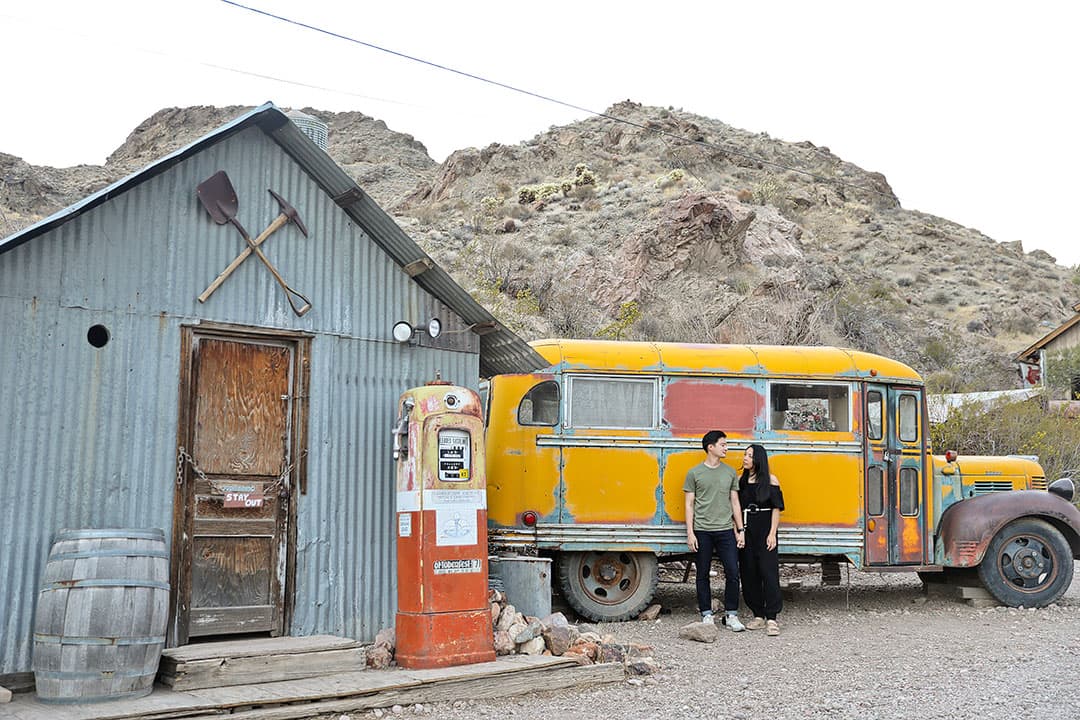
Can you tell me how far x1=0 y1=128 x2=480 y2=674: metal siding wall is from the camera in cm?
675

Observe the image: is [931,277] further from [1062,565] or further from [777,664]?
[777,664]

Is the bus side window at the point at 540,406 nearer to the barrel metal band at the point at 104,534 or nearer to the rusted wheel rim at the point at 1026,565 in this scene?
the barrel metal band at the point at 104,534

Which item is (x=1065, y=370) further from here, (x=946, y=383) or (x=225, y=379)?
(x=225, y=379)

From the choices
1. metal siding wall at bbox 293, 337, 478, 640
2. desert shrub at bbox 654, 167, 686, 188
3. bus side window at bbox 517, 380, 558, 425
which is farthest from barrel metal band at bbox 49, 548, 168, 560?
desert shrub at bbox 654, 167, 686, 188

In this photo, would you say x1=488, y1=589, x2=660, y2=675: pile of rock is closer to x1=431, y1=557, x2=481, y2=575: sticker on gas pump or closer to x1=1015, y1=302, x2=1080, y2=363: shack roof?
x1=431, y1=557, x2=481, y2=575: sticker on gas pump

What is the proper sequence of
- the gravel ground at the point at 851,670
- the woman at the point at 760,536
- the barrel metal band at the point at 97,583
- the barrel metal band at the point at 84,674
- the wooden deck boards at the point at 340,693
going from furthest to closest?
1. the woman at the point at 760,536
2. the gravel ground at the point at 851,670
3. the barrel metal band at the point at 97,583
4. the barrel metal band at the point at 84,674
5. the wooden deck boards at the point at 340,693

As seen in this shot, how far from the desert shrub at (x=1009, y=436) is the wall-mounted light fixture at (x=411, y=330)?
1246cm

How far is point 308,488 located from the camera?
8023 mm

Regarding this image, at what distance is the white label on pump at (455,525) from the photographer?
25.9 feet

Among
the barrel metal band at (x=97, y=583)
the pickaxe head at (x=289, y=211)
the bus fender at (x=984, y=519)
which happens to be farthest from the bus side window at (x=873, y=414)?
the barrel metal band at (x=97, y=583)

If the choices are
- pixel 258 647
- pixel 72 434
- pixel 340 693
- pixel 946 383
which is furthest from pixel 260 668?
pixel 946 383

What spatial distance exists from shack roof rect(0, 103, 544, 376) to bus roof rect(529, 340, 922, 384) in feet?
4.51

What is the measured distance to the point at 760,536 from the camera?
10.4 metres

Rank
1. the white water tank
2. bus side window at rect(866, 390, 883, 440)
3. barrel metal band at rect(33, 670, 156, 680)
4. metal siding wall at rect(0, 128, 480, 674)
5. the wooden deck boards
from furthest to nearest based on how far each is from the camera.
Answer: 1. bus side window at rect(866, 390, 883, 440)
2. the white water tank
3. metal siding wall at rect(0, 128, 480, 674)
4. barrel metal band at rect(33, 670, 156, 680)
5. the wooden deck boards
